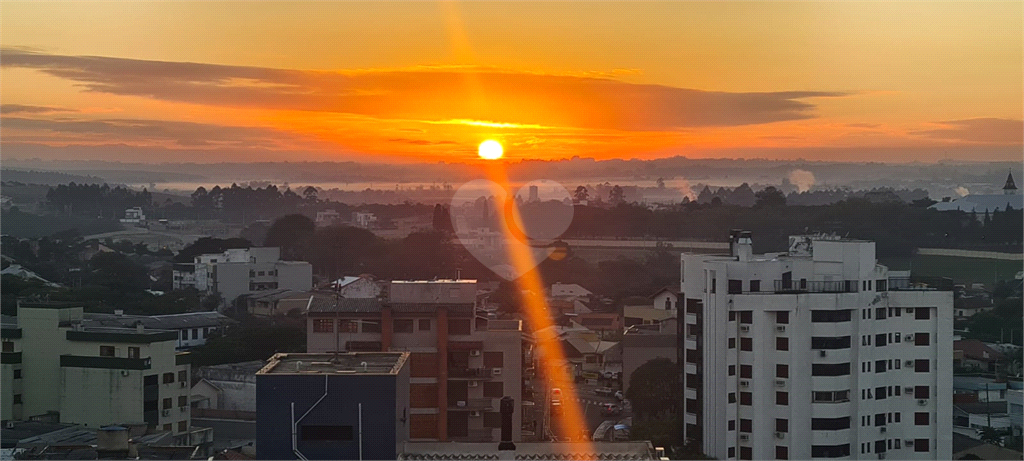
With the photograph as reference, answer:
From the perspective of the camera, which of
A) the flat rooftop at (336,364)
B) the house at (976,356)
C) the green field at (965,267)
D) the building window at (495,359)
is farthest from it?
the green field at (965,267)

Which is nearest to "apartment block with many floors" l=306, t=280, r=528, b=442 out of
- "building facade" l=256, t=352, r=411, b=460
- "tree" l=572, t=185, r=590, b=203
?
"building facade" l=256, t=352, r=411, b=460

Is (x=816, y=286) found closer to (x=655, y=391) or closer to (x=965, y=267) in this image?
(x=655, y=391)

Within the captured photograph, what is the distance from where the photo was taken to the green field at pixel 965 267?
2238 centimetres

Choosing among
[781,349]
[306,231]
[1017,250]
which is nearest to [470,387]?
[781,349]

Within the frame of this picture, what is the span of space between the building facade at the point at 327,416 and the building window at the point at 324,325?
3.56m

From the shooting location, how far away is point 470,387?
27.9 feet

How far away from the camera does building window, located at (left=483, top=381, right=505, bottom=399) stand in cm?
855

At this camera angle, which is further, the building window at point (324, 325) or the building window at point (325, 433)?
the building window at point (324, 325)

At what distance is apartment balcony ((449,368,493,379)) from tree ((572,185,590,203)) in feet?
76.6

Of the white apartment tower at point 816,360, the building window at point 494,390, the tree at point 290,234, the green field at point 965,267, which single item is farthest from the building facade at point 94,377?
the tree at point 290,234

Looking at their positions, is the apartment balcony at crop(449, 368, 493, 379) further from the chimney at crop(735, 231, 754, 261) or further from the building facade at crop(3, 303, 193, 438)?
the building facade at crop(3, 303, 193, 438)

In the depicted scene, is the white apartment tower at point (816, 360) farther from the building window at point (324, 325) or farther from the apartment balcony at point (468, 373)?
the building window at point (324, 325)

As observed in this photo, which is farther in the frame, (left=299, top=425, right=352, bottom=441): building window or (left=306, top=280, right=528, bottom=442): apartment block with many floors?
(left=306, top=280, right=528, bottom=442): apartment block with many floors

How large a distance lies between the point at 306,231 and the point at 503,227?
542 cm
